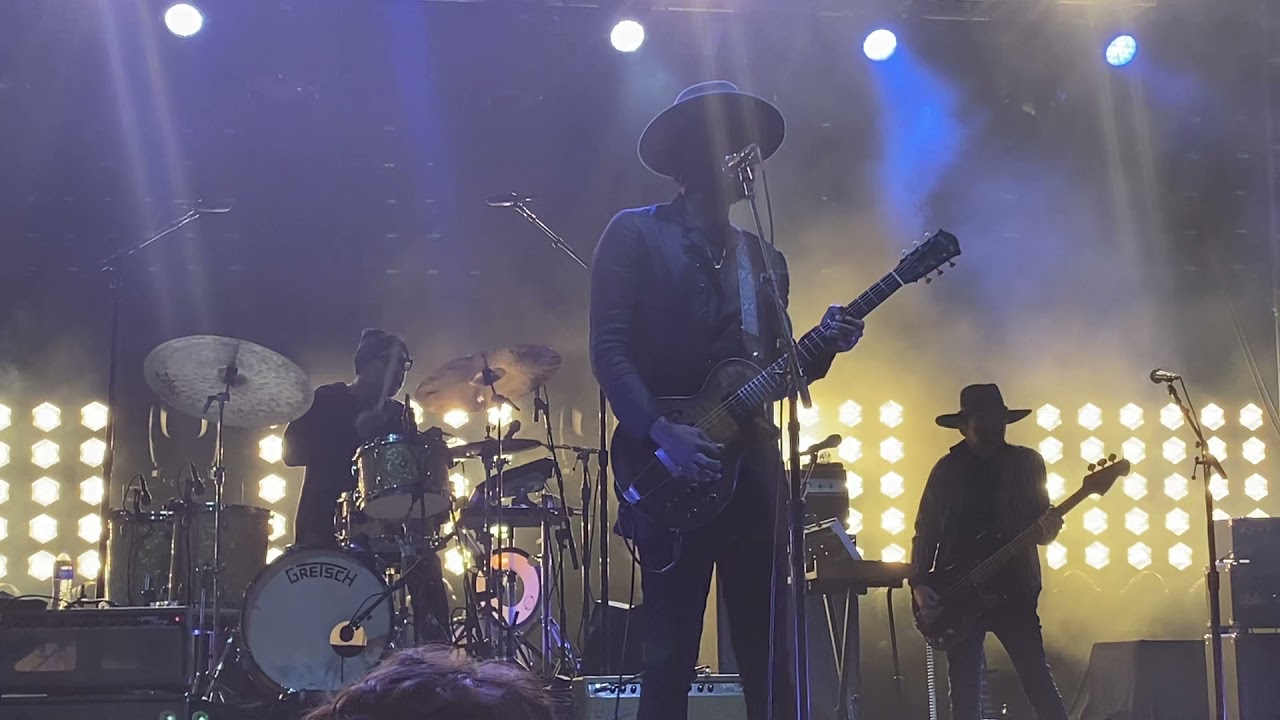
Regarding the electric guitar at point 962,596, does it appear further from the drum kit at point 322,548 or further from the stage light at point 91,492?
the stage light at point 91,492

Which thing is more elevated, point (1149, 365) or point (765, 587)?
point (1149, 365)

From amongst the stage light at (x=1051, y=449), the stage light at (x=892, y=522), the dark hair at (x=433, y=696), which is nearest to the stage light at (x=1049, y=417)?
the stage light at (x=1051, y=449)

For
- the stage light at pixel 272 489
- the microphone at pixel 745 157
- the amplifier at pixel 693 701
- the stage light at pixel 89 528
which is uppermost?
the microphone at pixel 745 157

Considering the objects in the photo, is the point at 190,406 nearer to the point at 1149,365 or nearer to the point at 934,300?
the point at 934,300

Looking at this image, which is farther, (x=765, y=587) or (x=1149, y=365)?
(x=1149, y=365)

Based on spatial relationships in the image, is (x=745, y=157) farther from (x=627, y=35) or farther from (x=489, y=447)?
(x=627, y=35)

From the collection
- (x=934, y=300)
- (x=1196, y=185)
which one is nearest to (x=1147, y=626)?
(x=934, y=300)

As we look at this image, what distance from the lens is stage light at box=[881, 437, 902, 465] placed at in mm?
7887

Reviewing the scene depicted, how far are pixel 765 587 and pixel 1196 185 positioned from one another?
6.71 meters

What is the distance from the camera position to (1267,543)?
566cm

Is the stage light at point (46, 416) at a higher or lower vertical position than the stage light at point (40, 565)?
higher

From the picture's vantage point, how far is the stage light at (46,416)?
759 cm

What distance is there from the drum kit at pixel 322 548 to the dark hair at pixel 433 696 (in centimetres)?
432

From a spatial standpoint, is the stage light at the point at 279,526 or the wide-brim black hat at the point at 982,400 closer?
the wide-brim black hat at the point at 982,400
